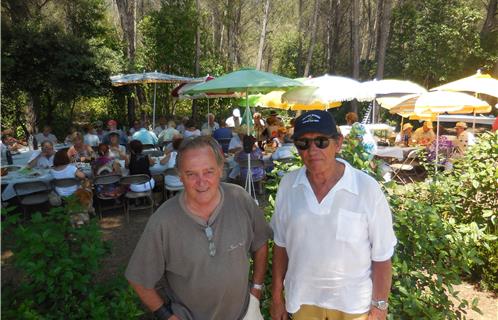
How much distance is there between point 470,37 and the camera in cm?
1786

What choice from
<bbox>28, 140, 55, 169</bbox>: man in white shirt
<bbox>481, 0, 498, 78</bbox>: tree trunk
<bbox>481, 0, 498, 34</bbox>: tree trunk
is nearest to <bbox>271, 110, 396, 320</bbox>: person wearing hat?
<bbox>28, 140, 55, 169</bbox>: man in white shirt

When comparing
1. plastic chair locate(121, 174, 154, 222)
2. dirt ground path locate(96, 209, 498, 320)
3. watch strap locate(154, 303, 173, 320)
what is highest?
watch strap locate(154, 303, 173, 320)

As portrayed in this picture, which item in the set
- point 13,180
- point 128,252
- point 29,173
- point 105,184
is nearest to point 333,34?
point 105,184

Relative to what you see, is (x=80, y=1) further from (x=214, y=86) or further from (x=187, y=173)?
(x=187, y=173)

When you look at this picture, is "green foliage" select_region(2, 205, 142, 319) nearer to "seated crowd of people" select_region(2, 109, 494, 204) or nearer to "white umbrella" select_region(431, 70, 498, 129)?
"seated crowd of people" select_region(2, 109, 494, 204)

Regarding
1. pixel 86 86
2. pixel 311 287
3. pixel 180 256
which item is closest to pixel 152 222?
pixel 180 256

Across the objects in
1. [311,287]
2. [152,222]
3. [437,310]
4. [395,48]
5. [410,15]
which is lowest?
[437,310]

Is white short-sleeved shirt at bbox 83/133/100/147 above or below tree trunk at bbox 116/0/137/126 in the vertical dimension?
below

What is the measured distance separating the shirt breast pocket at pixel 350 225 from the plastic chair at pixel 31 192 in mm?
5418

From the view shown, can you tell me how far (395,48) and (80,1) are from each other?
16.2 m

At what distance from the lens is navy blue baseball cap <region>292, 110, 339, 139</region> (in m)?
1.76

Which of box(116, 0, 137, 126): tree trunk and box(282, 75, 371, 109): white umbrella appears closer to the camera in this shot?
box(282, 75, 371, 109): white umbrella

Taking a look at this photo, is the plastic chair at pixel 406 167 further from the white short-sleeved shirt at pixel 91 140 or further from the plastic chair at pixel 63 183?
the white short-sleeved shirt at pixel 91 140

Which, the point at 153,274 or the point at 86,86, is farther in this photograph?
the point at 86,86
